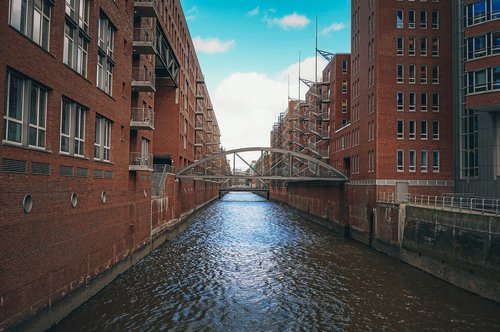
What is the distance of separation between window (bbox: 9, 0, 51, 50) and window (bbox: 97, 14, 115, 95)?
453 centimetres

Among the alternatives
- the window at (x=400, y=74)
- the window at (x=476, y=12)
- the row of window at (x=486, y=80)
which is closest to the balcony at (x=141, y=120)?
the window at (x=400, y=74)

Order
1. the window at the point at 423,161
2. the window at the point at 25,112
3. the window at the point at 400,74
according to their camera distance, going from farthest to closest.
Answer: the window at the point at 400,74 < the window at the point at 423,161 < the window at the point at 25,112

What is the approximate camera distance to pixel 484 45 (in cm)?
2322

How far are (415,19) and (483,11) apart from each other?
19.1ft

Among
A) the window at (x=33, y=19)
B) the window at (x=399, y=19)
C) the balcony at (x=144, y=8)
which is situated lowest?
the window at (x=33, y=19)

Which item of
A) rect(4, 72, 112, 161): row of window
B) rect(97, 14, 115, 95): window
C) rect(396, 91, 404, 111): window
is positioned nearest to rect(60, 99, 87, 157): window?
rect(4, 72, 112, 161): row of window

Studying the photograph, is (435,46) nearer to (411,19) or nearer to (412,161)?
(411,19)

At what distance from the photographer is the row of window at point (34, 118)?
9.73m

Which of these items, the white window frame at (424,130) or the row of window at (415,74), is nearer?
the white window frame at (424,130)

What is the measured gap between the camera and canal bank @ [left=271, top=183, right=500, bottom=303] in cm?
1535

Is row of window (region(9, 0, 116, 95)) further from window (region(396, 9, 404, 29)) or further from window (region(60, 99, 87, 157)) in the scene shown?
window (region(396, 9, 404, 29))

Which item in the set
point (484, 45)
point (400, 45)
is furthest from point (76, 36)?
point (400, 45)

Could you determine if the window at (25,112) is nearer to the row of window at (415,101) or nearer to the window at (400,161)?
the window at (400,161)

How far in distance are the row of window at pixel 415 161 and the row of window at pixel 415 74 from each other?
5603 mm
